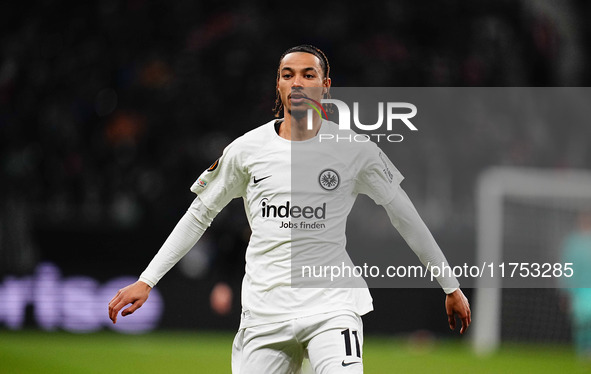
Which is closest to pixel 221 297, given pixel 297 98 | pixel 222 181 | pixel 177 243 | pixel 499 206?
pixel 499 206

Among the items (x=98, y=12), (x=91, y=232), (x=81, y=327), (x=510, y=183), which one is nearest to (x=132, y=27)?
(x=98, y=12)

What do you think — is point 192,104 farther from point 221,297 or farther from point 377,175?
point 377,175

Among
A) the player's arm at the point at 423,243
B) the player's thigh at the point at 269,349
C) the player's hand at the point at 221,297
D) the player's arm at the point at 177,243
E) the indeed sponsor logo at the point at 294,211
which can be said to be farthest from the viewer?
the player's hand at the point at 221,297

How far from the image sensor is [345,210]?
4.49 m

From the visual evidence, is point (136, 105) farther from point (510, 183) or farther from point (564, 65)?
point (564, 65)

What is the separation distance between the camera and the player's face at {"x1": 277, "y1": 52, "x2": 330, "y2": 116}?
14.6 ft

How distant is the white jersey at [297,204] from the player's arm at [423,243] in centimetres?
7

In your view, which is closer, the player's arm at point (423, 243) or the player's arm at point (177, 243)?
the player's arm at point (423, 243)

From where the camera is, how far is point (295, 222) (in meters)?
4.36

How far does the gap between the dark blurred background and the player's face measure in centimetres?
746

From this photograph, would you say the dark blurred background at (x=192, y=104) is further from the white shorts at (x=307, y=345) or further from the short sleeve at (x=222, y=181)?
the white shorts at (x=307, y=345)

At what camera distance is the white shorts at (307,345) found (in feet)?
13.6

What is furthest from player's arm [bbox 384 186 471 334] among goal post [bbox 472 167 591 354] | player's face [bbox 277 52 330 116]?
goal post [bbox 472 167 591 354]

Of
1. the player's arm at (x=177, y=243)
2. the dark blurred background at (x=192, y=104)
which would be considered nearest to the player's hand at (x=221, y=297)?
the dark blurred background at (x=192, y=104)
